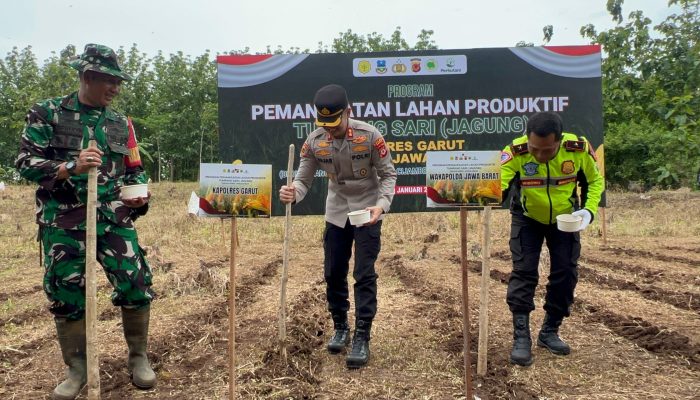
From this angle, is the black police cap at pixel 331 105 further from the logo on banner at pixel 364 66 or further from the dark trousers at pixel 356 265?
the logo on banner at pixel 364 66

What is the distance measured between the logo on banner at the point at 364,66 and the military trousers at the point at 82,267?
552 cm

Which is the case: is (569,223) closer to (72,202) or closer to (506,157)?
(506,157)

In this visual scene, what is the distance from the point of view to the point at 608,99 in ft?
15.6

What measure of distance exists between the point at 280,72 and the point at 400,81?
170 centimetres

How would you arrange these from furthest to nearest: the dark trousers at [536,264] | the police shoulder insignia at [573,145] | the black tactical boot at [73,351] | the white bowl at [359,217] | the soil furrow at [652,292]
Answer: the soil furrow at [652,292]
the dark trousers at [536,264]
the police shoulder insignia at [573,145]
the white bowl at [359,217]
the black tactical boot at [73,351]

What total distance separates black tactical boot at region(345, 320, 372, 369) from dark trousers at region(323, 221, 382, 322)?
0.17ft

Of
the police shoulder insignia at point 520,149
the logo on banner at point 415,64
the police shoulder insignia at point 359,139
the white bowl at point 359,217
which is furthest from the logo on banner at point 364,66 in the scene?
the white bowl at point 359,217

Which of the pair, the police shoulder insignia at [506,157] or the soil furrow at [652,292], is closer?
the police shoulder insignia at [506,157]

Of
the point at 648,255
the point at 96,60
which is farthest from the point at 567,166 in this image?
the point at 648,255

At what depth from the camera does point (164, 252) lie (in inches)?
348

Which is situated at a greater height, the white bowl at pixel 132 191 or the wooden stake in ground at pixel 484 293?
the white bowl at pixel 132 191

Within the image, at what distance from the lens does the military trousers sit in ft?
9.73

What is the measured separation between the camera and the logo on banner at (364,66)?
8.17 meters

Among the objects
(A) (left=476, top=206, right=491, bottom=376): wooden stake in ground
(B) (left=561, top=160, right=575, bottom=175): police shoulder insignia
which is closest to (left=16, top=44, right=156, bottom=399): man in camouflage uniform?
(A) (left=476, top=206, right=491, bottom=376): wooden stake in ground
